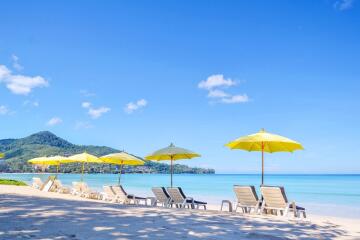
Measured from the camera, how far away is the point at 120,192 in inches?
453

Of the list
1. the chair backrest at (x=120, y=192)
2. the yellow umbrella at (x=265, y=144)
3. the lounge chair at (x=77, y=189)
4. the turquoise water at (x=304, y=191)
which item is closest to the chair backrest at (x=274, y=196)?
the yellow umbrella at (x=265, y=144)

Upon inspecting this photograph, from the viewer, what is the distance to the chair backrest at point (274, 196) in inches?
292

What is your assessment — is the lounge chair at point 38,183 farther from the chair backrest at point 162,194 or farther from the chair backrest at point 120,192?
the chair backrest at point 162,194

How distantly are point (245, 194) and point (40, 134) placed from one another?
330 feet

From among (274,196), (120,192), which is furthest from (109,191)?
(274,196)

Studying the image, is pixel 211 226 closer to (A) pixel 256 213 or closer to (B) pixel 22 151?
(A) pixel 256 213

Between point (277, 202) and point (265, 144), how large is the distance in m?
2.06

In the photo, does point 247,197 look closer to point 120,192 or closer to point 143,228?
point 143,228

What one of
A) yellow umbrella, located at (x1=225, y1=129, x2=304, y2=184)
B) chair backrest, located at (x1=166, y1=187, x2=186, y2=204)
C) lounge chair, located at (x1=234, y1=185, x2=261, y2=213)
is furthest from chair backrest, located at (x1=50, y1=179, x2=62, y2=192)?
lounge chair, located at (x1=234, y1=185, x2=261, y2=213)

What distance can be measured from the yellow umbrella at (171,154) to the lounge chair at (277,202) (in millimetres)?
3627

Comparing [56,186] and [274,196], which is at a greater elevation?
[274,196]

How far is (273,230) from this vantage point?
534cm

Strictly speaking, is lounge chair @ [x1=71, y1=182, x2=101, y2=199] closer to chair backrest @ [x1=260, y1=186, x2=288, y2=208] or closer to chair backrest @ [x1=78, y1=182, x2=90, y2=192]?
chair backrest @ [x1=78, y1=182, x2=90, y2=192]

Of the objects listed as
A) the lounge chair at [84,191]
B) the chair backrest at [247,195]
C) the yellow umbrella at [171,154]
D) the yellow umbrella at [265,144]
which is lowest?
the lounge chair at [84,191]
